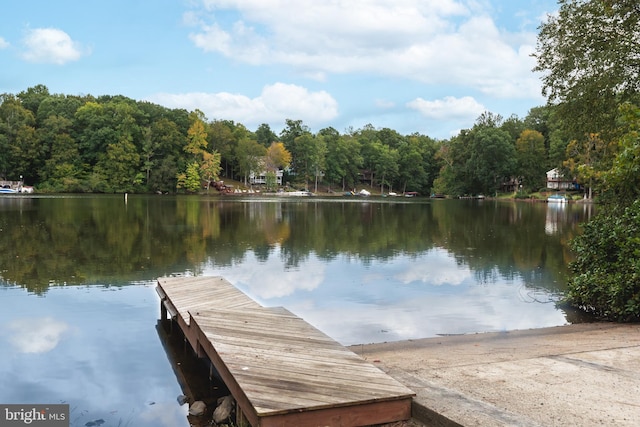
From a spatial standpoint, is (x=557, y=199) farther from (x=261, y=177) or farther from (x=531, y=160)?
(x=261, y=177)

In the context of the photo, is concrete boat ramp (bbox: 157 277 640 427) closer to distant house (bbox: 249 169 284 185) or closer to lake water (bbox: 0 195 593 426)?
lake water (bbox: 0 195 593 426)

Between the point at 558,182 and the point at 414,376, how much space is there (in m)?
93.6

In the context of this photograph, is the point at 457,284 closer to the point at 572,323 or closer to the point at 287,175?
the point at 572,323

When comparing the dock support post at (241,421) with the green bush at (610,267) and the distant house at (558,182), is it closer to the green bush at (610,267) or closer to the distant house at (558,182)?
the green bush at (610,267)

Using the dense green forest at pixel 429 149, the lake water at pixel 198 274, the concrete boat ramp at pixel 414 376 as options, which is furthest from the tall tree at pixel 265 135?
the concrete boat ramp at pixel 414 376

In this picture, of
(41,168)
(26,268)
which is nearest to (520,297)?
(26,268)

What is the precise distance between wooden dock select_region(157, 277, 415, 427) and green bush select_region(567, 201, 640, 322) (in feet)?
21.4

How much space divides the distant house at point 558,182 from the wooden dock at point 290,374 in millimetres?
88498

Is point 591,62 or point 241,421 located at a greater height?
point 591,62

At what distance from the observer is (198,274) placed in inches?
598

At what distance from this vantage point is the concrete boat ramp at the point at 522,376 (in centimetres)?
479

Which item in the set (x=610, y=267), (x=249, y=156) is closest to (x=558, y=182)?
(x=249, y=156)

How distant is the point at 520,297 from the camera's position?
13.2 meters

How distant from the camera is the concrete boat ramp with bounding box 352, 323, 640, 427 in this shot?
4.79 m
